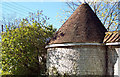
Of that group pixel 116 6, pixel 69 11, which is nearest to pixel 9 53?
pixel 69 11

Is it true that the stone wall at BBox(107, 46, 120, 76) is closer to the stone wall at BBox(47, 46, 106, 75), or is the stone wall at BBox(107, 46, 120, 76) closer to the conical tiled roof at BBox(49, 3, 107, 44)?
the stone wall at BBox(47, 46, 106, 75)

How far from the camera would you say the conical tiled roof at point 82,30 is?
1045 centimetres

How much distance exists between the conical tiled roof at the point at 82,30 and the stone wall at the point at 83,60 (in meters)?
0.57

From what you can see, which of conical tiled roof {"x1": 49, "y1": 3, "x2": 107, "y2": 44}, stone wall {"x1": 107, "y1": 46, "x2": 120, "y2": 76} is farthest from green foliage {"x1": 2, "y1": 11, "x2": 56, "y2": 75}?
stone wall {"x1": 107, "y1": 46, "x2": 120, "y2": 76}

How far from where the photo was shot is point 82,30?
10.9 meters

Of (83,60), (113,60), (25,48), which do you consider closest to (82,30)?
(83,60)

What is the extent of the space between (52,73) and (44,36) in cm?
335

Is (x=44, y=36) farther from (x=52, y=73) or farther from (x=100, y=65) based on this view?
(x=100, y=65)

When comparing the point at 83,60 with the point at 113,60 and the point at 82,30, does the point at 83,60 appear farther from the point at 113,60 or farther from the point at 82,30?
the point at 82,30

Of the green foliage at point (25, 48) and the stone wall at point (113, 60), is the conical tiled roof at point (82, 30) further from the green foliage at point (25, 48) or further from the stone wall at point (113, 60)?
the green foliage at point (25, 48)

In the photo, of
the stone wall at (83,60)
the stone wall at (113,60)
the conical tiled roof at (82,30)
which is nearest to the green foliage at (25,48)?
the conical tiled roof at (82,30)

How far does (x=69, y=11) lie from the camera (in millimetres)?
23375

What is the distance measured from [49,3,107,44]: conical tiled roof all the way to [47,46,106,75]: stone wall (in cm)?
57

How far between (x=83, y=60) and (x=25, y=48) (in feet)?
15.4
